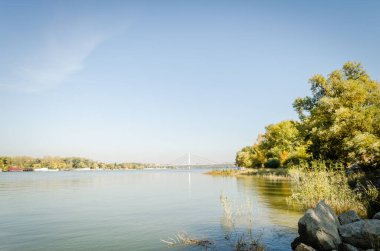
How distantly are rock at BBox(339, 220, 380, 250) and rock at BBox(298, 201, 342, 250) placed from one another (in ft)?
1.17

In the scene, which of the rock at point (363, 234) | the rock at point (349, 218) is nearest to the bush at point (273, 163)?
the rock at point (349, 218)

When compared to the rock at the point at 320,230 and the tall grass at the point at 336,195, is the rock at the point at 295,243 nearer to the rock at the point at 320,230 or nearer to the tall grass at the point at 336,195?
the rock at the point at 320,230

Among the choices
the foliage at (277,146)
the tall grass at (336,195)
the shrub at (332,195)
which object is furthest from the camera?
the foliage at (277,146)

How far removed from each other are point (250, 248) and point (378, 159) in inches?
665

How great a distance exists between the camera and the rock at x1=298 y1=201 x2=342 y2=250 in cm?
1234

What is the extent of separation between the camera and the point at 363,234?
40.0 feet

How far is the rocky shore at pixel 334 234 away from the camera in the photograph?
1203 cm

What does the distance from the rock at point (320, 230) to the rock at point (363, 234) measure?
358mm

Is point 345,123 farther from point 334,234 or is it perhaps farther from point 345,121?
point 334,234

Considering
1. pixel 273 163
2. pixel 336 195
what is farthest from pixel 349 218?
pixel 273 163

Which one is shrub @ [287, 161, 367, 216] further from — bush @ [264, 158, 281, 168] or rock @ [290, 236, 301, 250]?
bush @ [264, 158, 281, 168]

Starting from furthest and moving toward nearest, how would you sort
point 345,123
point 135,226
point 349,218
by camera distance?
point 345,123 < point 135,226 < point 349,218

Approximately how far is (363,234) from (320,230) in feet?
5.10

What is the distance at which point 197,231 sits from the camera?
63.2 feet
